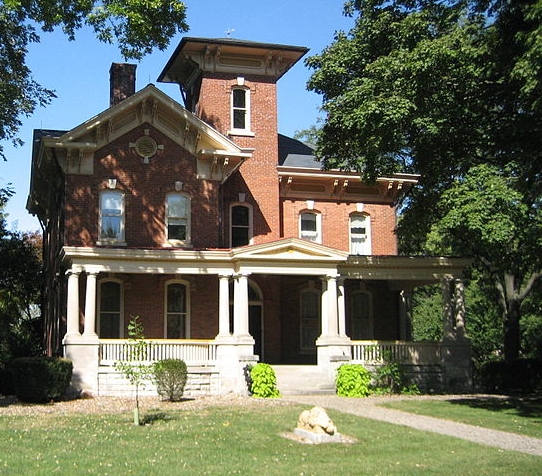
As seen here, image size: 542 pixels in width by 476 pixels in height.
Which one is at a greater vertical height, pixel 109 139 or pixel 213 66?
pixel 213 66

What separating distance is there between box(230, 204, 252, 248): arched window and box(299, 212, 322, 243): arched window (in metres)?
2.48

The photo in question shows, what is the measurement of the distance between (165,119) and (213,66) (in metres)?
3.63

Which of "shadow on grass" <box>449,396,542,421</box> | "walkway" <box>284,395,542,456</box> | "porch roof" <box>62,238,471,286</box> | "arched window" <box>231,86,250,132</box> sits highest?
"arched window" <box>231,86,250,132</box>

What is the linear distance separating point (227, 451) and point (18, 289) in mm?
24684

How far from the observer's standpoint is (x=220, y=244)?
89.7ft

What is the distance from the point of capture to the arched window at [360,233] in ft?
101

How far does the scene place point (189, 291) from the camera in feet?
88.1

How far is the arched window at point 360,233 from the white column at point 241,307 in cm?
712

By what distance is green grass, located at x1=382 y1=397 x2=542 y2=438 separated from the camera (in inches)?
664

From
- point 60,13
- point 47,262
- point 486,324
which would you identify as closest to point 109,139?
point 60,13

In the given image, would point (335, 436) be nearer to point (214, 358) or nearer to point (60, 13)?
point (214, 358)

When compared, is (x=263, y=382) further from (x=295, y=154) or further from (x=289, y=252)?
(x=295, y=154)

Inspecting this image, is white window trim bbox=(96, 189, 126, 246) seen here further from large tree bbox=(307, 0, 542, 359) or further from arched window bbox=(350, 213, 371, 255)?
arched window bbox=(350, 213, 371, 255)

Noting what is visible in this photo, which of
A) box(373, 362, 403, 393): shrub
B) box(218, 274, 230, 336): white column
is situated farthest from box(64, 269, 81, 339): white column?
box(373, 362, 403, 393): shrub
